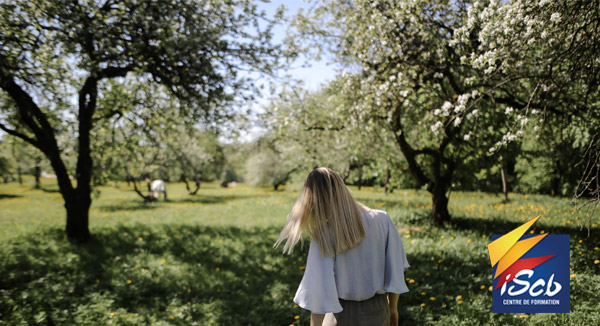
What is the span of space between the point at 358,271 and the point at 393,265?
0.29 meters

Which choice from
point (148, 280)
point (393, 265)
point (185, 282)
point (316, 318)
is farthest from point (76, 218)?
point (393, 265)

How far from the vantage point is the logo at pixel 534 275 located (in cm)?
402

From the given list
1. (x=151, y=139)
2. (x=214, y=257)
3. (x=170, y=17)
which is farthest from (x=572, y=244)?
(x=151, y=139)

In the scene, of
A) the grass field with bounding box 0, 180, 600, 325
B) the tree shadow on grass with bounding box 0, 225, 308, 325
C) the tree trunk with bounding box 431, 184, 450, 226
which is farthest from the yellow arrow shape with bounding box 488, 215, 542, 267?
the tree trunk with bounding box 431, 184, 450, 226

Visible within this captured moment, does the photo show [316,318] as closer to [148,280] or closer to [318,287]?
[318,287]

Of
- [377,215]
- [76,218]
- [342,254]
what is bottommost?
[76,218]

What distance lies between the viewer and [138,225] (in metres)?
12.9

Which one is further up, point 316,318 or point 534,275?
point 316,318

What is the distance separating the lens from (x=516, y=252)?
4215mm

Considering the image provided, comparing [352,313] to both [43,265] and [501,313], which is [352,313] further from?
[43,265]

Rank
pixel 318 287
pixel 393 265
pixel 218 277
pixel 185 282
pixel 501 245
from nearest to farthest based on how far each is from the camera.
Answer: pixel 318 287 < pixel 393 265 < pixel 501 245 < pixel 185 282 < pixel 218 277

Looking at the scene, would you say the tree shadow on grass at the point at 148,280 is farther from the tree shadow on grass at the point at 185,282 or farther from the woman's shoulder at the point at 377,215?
the woman's shoulder at the point at 377,215

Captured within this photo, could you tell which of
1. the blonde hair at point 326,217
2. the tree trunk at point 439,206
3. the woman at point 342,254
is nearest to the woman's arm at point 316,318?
the woman at point 342,254

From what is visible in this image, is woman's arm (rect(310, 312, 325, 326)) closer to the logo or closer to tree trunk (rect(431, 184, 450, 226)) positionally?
the logo
